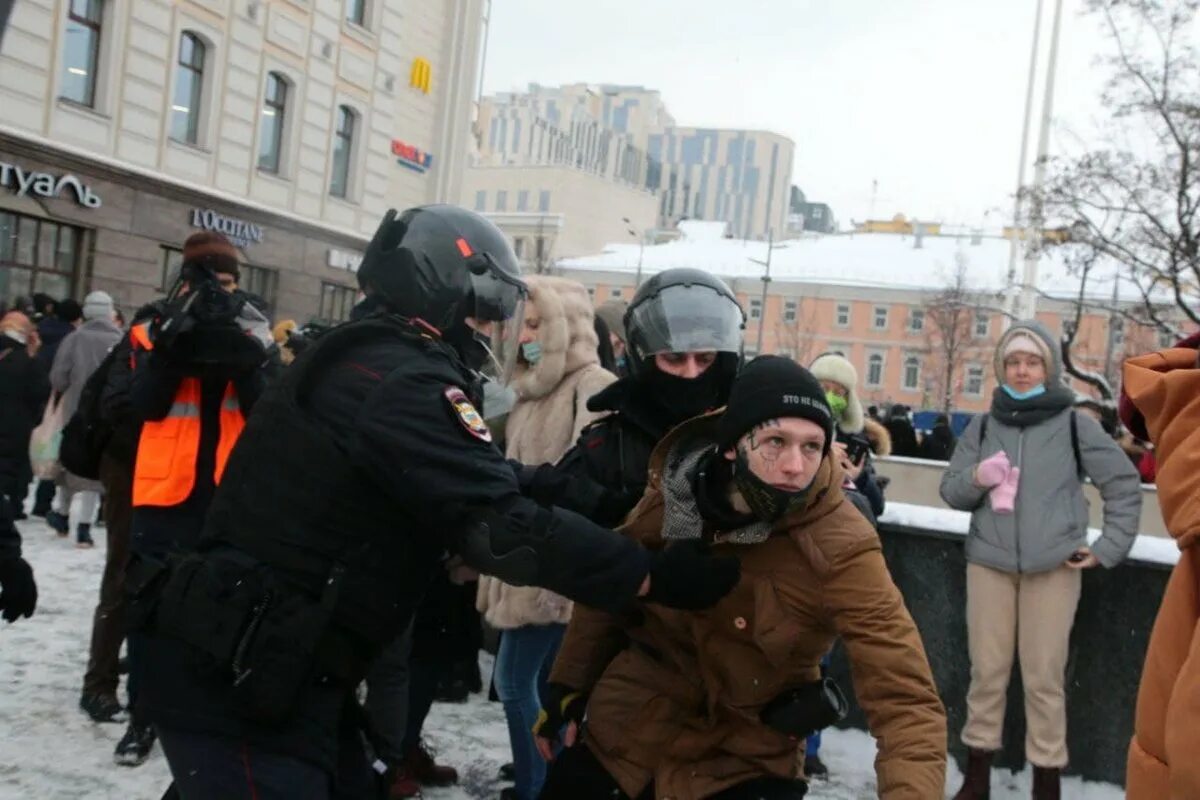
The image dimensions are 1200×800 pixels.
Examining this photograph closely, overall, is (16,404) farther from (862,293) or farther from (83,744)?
(862,293)

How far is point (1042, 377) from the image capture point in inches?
208

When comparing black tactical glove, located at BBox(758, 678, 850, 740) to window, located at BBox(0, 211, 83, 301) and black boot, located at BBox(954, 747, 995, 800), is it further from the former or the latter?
window, located at BBox(0, 211, 83, 301)

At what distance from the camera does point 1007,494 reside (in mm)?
5266

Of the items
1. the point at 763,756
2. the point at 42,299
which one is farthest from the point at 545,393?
the point at 42,299

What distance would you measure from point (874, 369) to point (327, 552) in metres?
73.4

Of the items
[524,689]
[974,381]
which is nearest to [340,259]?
[524,689]

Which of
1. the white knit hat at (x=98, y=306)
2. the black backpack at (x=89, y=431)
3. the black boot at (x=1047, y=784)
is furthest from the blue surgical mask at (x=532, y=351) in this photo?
the white knit hat at (x=98, y=306)

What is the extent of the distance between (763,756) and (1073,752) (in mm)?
3431

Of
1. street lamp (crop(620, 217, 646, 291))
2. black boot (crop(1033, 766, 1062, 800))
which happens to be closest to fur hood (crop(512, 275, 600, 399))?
black boot (crop(1033, 766, 1062, 800))

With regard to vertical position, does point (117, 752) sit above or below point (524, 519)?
below

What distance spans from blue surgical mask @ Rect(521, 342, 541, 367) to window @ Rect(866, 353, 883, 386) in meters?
70.2

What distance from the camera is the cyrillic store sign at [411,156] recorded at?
28.0m

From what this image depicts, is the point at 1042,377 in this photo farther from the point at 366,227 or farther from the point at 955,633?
the point at 366,227

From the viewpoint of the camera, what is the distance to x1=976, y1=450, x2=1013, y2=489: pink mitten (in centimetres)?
527
